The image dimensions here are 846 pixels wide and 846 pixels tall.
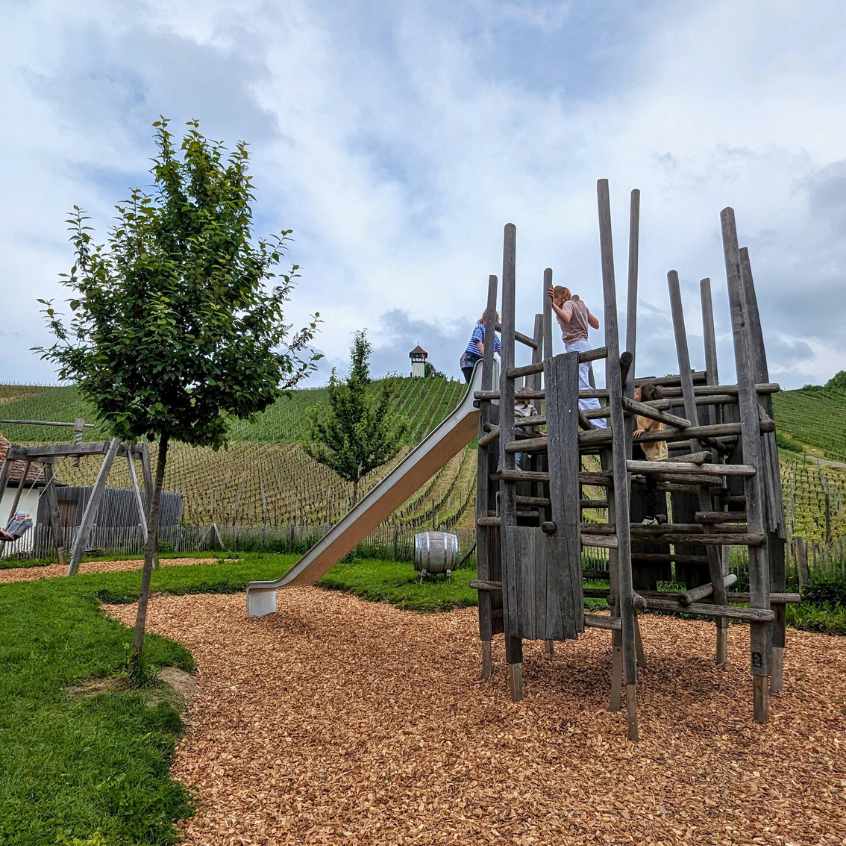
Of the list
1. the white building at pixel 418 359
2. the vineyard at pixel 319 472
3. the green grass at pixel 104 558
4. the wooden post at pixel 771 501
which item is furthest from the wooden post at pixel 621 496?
the white building at pixel 418 359

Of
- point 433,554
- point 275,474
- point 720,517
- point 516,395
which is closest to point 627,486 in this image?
point 720,517

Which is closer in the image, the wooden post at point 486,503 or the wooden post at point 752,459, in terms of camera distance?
the wooden post at point 752,459

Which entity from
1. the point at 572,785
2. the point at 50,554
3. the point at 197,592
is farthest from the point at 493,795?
the point at 50,554

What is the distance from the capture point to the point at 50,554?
17047 mm

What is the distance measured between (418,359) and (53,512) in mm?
56723

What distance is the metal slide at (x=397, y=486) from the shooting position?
6.96 metres

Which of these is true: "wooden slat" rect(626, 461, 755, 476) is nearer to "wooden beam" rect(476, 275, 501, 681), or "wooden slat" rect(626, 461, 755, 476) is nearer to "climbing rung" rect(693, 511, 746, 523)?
"climbing rung" rect(693, 511, 746, 523)

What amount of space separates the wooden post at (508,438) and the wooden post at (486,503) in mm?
590

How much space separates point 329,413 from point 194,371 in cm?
1480

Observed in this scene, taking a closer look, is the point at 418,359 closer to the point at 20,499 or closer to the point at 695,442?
the point at 20,499

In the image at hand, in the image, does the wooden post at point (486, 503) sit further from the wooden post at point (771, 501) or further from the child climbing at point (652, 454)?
the wooden post at point (771, 501)

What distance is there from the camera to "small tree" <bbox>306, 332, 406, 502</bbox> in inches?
731

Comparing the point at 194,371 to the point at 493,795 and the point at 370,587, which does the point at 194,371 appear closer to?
the point at 493,795

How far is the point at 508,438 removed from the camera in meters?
5.55
